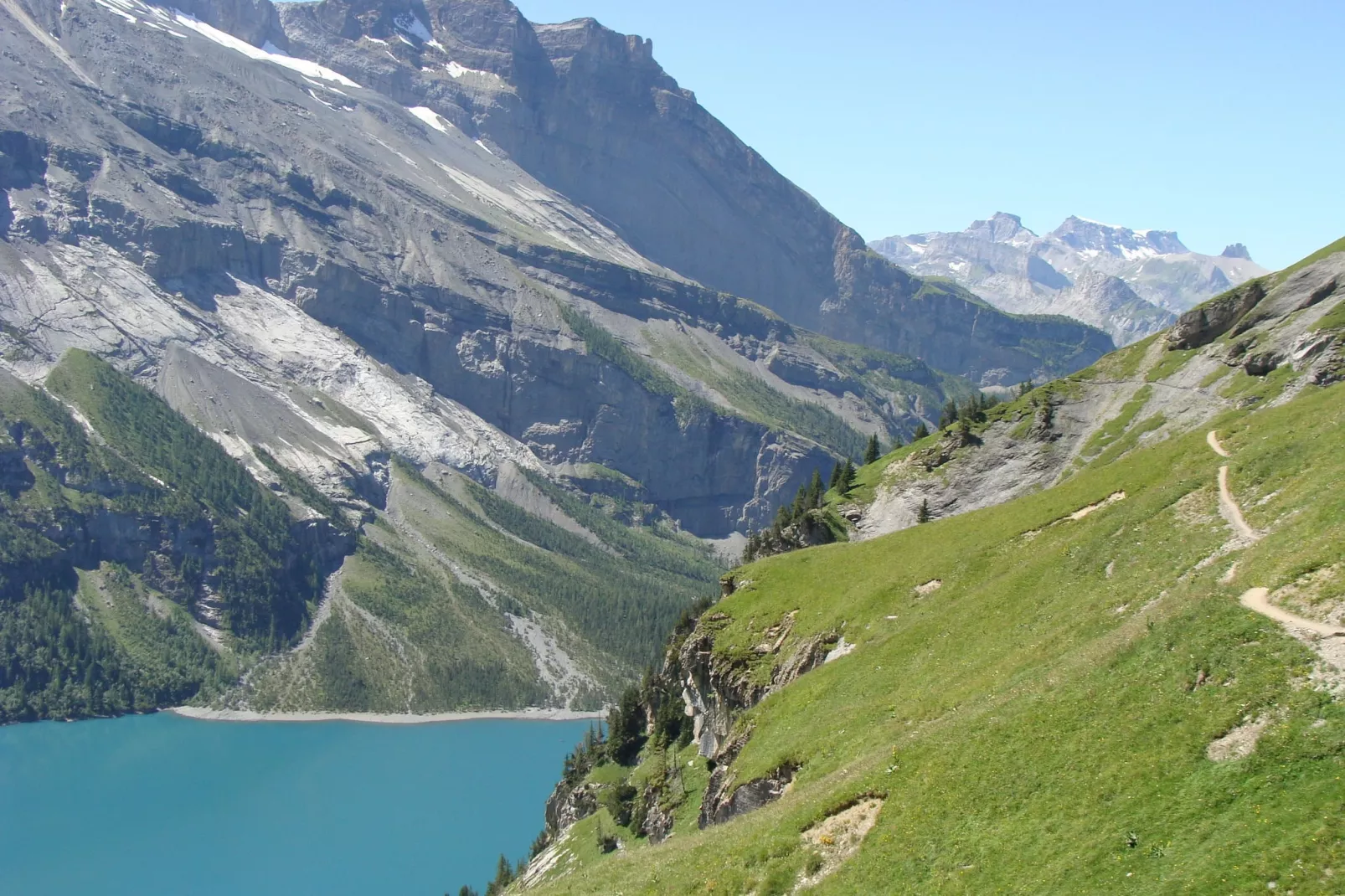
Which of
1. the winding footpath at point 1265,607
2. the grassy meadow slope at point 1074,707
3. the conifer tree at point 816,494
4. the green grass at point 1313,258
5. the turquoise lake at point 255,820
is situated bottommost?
the turquoise lake at point 255,820

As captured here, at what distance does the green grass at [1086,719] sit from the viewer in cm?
2297

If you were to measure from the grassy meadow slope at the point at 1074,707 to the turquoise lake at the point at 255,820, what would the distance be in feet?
322

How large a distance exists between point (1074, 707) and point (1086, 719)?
0.98 metres

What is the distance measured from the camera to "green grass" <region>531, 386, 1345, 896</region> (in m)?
23.0

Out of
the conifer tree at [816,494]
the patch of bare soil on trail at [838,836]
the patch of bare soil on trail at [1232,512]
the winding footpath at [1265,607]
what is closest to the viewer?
the winding footpath at [1265,607]

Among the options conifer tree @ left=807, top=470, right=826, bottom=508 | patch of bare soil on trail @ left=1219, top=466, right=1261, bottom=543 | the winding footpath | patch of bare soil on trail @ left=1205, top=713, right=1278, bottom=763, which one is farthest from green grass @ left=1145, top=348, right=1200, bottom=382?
patch of bare soil on trail @ left=1205, top=713, right=1278, bottom=763

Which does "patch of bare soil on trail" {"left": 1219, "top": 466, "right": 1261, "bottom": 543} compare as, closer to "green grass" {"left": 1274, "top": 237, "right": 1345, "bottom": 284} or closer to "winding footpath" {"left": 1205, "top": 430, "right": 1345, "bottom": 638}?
"winding footpath" {"left": 1205, "top": 430, "right": 1345, "bottom": 638}

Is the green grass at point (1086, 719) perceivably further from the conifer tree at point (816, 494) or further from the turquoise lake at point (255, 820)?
the turquoise lake at point (255, 820)

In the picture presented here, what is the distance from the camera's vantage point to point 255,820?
165m

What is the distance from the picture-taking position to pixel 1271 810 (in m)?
21.9

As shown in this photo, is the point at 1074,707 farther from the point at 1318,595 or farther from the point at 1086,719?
the point at 1318,595

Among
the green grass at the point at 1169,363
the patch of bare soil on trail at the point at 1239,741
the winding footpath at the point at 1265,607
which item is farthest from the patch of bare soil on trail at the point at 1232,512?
the green grass at the point at 1169,363

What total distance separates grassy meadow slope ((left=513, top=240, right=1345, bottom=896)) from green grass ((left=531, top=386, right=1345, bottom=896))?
81 millimetres

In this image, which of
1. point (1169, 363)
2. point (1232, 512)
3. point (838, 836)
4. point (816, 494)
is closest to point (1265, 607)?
point (838, 836)
